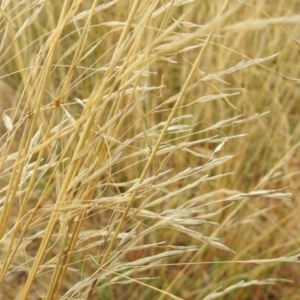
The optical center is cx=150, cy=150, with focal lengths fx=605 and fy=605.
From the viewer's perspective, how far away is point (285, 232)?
1.43 m

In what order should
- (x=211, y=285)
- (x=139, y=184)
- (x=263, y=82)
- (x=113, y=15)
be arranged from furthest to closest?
(x=113, y=15)
(x=263, y=82)
(x=211, y=285)
(x=139, y=184)

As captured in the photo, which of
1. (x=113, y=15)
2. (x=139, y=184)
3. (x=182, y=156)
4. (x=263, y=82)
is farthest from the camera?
(x=113, y=15)

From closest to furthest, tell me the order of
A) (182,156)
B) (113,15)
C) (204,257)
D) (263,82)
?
(204,257)
(182,156)
(263,82)
(113,15)

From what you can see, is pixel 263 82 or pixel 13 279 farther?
pixel 263 82

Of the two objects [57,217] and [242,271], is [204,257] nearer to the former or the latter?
[242,271]

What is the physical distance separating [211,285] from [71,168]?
0.74 meters

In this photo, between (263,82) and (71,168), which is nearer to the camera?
(71,168)

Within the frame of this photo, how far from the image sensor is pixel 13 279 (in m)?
1.48

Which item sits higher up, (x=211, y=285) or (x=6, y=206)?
(x=6, y=206)

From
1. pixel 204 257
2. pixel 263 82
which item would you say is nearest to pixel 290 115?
pixel 263 82

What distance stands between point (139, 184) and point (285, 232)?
0.84 metres

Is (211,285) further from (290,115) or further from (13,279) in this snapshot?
(290,115)

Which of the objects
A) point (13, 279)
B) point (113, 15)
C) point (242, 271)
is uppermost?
point (113, 15)

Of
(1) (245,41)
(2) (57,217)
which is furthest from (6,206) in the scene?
(1) (245,41)
